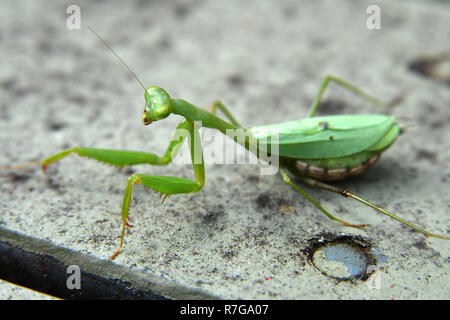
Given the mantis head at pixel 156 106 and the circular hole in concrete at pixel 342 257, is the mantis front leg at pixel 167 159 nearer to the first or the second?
the mantis head at pixel 156 106

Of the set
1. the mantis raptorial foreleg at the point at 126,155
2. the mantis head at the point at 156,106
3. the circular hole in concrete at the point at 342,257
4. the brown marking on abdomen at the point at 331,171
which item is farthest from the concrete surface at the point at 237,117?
the mantis head at the point at 156,106

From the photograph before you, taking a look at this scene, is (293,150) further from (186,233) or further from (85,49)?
(85,49)

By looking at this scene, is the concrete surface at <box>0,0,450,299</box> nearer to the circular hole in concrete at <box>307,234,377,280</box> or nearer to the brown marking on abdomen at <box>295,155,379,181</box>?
the circular hole in concrete at <box>307,234,377,280</box>

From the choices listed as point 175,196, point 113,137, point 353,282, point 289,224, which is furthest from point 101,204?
point 353,282

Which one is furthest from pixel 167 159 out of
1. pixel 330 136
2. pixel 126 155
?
pixel 330 136

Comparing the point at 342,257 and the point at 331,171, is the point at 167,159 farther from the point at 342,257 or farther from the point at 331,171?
the point at 342,257

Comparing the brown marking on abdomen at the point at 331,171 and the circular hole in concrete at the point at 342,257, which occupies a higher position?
the brown marking on abdomen at the point at 331,171

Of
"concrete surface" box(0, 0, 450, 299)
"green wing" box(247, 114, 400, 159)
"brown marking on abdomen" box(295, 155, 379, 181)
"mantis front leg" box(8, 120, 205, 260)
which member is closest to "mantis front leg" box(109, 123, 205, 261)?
"mantis front leg" box(8, 120, 205, 260)
